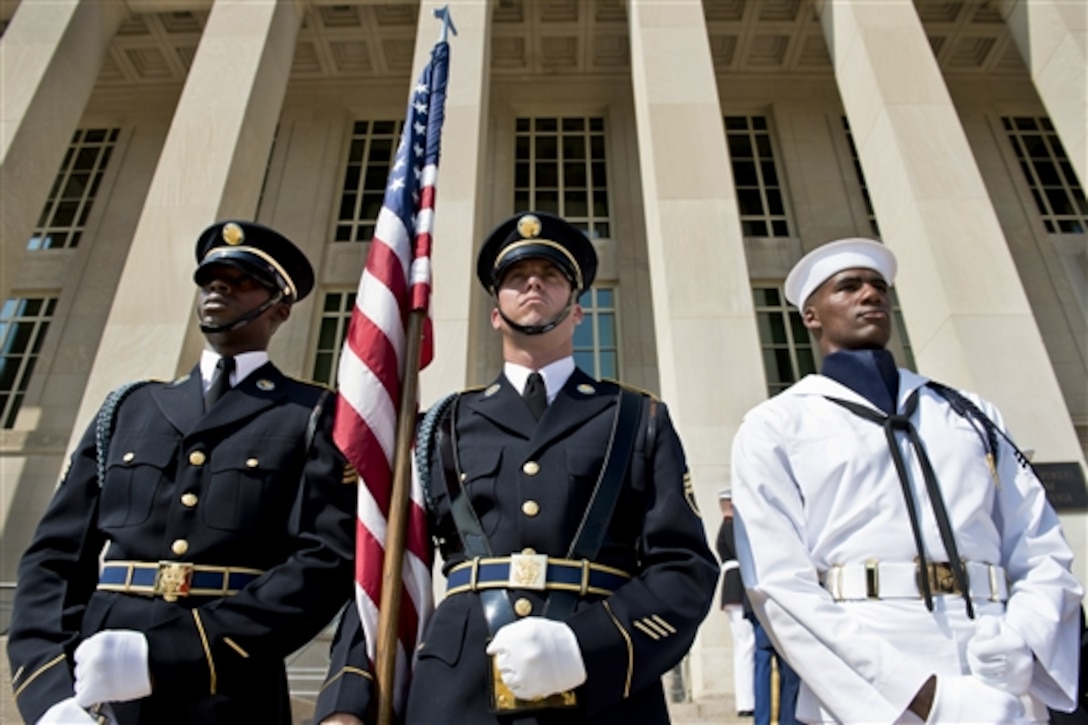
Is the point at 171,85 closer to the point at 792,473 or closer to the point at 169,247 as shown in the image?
the point at 169,247

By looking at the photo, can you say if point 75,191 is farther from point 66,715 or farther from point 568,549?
point 568,549

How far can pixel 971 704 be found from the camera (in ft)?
7.09

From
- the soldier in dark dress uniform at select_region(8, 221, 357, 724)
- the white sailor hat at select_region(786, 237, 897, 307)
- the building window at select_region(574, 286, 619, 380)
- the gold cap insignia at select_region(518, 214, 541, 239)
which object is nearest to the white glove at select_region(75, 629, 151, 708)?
the soldier in dark dress uniform at select_region(8, 221, 357, 724)

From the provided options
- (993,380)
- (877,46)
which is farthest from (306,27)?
(993,380)

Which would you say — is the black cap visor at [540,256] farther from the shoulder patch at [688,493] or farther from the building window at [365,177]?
the building window at [365,177]

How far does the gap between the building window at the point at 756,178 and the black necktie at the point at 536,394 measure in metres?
13.5

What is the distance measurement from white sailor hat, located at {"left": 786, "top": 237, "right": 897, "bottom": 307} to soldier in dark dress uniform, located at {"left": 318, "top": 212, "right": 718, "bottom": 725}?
1.08 meters

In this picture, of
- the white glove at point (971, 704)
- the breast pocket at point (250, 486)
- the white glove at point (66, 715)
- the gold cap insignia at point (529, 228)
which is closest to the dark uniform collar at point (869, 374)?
the white glove at point (971, 704)

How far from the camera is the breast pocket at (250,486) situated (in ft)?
8.86

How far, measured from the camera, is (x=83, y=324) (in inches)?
576

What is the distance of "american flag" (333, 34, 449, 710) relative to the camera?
8.75 ft

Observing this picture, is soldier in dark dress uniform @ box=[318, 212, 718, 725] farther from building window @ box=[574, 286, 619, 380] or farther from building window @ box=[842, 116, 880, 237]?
building window @ box=[842, 116, 880, 237]

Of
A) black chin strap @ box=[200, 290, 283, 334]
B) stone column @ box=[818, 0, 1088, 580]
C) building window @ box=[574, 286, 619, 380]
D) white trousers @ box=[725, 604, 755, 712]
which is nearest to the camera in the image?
black chin strap @ box=[200, 290, 283, 334]

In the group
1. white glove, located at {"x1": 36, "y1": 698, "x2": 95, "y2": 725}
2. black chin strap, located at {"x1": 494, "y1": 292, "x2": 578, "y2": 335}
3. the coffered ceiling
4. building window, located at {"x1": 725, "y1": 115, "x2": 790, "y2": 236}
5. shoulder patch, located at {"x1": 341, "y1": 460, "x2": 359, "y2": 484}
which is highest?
the coffered ceiling
